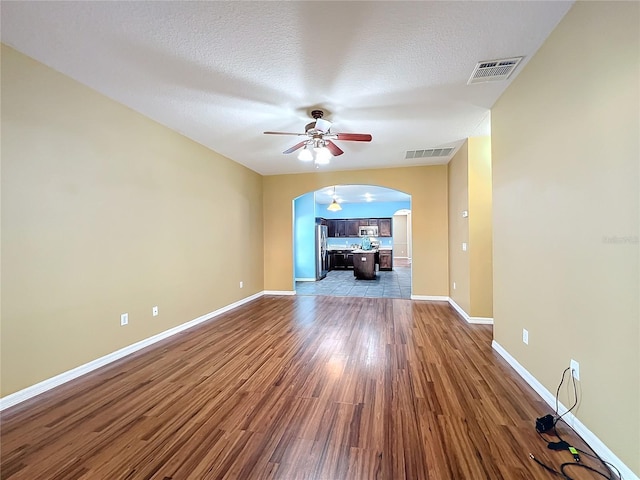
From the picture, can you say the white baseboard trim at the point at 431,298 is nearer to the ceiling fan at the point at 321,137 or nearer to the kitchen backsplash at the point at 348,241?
the ceiling fan at the point at 321,137

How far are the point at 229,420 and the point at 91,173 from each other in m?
2.59

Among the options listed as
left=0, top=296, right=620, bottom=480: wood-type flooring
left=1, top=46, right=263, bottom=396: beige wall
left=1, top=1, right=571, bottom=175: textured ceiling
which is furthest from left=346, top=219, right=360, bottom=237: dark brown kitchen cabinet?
left=0, top=296, right=620, bottom=480: wood-type flooring

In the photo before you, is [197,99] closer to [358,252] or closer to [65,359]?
[65,359]

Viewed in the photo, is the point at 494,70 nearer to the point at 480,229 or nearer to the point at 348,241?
the point at 480,229

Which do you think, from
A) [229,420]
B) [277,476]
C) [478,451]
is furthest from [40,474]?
[478,451]

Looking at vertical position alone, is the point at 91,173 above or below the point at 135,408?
above

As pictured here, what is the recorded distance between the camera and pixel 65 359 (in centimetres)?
241

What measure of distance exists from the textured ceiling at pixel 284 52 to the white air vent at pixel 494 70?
0.25ft

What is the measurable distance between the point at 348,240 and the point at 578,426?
10.3m

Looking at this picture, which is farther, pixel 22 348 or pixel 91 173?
pixel 91 173

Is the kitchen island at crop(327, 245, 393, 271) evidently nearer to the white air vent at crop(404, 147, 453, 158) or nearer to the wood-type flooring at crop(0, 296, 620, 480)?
the white air vent at crop(404, 147, 453, 158)

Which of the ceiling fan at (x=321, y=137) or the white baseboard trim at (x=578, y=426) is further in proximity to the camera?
the ceiling fan at (x=321, y=137)

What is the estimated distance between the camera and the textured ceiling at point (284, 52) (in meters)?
1.77

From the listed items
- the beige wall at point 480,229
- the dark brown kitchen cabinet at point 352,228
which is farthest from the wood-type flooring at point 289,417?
the dark brown kitchen cabinet at point 352,228
